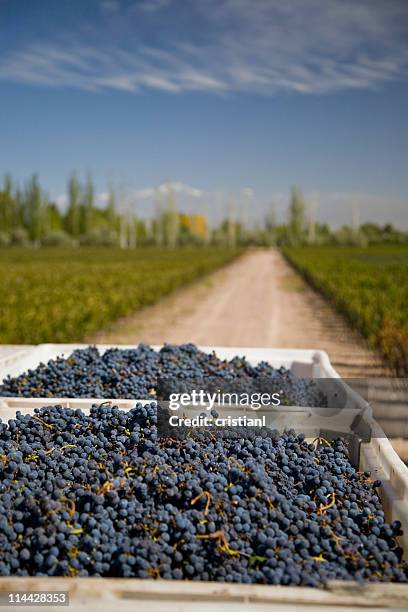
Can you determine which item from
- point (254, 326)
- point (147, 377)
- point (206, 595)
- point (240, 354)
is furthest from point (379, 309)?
point (206, 595)

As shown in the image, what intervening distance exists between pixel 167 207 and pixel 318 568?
94239mm

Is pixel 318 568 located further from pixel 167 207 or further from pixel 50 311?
pixel 167 207

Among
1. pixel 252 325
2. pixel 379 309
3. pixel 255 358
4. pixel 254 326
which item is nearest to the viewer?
pixel 255 358

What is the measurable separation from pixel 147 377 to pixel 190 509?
1.55 m

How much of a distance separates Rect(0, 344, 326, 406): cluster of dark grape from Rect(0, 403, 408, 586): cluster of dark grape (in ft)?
2.67

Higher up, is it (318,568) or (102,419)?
(102,419)

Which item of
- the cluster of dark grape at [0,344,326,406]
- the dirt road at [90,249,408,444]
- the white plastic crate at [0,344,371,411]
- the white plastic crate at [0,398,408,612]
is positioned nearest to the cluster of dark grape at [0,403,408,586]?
the white plastic crate at [0,398,408,612]

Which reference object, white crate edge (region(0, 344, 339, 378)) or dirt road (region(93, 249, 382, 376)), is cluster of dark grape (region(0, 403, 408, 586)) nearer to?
white crate edge (region(0, 344, 339, 378))

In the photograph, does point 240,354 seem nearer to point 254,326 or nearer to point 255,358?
point 255,358

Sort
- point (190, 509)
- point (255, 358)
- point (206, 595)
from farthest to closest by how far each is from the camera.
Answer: point (255, 358) → point (190, 509) → point (206, 595)

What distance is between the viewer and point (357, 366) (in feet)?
25.4

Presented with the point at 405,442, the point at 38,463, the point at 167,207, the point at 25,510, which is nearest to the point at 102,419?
the point at 38,463

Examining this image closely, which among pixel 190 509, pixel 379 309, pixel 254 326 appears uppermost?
pixel 190 509

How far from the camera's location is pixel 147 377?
304 centimetres
